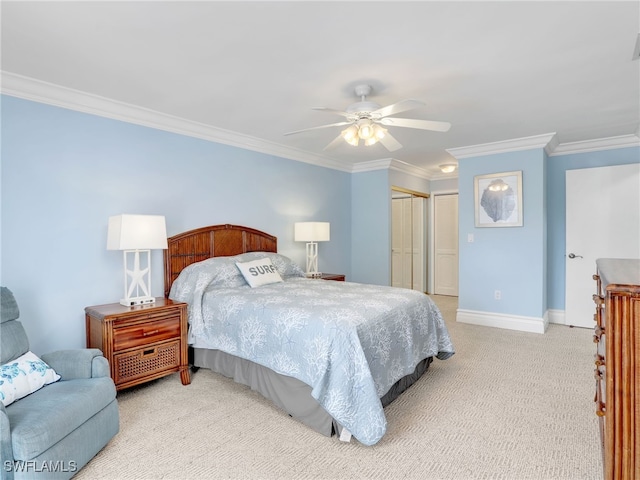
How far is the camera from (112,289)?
10.0 ft

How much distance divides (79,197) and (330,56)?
2253 mm

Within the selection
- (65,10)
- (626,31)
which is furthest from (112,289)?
(626,31)

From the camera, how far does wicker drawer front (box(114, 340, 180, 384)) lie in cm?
258

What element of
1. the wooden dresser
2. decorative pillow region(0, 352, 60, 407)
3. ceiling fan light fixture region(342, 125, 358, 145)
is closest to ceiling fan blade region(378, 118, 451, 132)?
ceiling fan light fixture region(342, 125, 358, 145)

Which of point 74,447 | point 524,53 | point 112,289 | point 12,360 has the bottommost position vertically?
point 74,447

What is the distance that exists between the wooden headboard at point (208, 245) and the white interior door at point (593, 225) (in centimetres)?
384

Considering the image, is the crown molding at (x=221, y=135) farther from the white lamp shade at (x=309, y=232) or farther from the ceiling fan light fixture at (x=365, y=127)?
the ceiling fan light fixture at (x=365, y=127)

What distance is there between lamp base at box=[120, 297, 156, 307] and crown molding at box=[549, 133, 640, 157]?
5136mm

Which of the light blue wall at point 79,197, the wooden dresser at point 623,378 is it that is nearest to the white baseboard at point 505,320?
the light blue wall at point 79,197

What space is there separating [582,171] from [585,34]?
3.00 m

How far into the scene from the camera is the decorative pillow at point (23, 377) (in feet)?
5.82

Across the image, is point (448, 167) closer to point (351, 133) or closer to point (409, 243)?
point (409, 243)

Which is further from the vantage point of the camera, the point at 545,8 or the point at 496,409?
the point at 496,409

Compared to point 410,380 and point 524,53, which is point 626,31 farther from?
point 410,380
